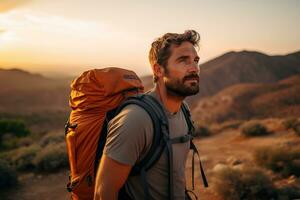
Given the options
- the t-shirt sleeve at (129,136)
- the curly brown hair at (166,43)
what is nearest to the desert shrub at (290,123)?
the curly brown hair at (166,43)

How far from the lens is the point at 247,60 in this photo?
53500mm

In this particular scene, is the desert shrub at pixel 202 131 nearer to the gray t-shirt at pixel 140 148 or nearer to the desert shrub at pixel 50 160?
the desert shrub at pixel 50 160

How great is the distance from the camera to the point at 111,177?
6.90 ft

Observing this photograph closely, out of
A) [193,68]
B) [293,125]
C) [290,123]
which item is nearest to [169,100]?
[193,68]

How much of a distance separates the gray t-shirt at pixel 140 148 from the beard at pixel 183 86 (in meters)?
0.14

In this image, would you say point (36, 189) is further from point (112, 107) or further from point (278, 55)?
point (278, 55)

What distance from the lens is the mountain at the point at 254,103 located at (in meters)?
28.1

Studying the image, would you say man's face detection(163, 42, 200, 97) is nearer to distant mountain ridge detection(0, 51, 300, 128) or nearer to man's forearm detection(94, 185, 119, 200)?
man's forearm detection(94, 185, 119, 200)

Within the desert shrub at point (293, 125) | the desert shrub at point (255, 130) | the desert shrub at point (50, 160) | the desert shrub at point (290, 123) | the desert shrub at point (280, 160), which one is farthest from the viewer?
the desert shrub at point (255, 130)

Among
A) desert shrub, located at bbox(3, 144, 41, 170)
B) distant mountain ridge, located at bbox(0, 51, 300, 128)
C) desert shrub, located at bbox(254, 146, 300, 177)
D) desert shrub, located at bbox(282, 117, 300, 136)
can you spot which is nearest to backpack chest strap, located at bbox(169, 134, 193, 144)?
desert shrub, located at bbox(254, 146, 300, 177)

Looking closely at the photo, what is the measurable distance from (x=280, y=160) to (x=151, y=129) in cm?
741

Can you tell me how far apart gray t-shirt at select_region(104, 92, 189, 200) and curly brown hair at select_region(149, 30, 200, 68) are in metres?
→ 0.25

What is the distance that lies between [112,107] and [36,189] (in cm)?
686

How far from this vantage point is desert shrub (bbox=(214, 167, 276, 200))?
272 inches
